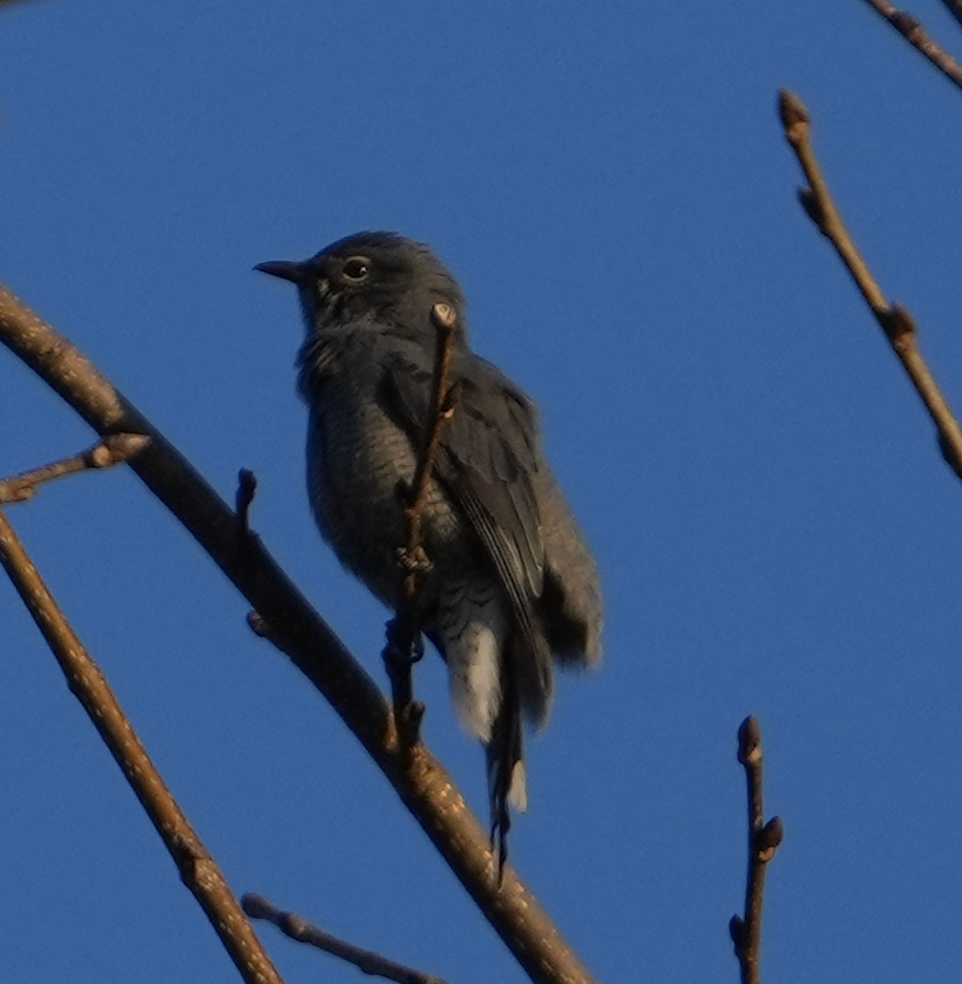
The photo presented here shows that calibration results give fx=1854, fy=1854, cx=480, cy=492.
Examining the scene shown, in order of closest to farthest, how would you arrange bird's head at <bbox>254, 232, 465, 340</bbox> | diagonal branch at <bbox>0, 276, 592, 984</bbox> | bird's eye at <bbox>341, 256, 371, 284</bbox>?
1. diagonal branch at <bbox>0, 276, 592, 984</bbox>
2. bird's head at <bbox>254, 232, 465, 340</bbox>
3. bird's eye at <bbox>341, 256, 371, 284</bbox>

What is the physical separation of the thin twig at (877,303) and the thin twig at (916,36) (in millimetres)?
321

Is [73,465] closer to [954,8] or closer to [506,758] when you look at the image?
[954,8]

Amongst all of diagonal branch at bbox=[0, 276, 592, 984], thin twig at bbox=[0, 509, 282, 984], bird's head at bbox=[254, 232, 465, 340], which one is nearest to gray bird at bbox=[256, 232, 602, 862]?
bird's head at bbox=[254, 232, 465, 340]

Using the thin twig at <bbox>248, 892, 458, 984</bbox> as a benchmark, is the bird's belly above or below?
above

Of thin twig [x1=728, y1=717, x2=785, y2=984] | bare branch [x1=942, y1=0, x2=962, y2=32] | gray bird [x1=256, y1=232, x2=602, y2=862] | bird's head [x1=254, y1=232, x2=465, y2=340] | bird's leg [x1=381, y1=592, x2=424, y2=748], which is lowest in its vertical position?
thin twig [x1=728, y1=717, x2=785, y2=984]

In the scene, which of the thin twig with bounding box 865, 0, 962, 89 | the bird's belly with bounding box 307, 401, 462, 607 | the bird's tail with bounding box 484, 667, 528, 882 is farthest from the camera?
the bird's belly with bounding box 307, 401, 462, 607

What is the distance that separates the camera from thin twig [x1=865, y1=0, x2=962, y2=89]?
8.61 ft

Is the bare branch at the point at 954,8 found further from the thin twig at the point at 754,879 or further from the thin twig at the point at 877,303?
the thin twig at the point at 754,879

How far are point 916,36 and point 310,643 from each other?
2.65 meters

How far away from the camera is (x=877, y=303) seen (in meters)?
2.37

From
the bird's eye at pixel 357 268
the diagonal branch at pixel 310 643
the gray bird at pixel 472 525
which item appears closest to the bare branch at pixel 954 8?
the diagonal branch at pixel 310 643

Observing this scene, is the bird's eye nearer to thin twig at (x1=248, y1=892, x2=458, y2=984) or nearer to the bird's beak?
the bird's beak

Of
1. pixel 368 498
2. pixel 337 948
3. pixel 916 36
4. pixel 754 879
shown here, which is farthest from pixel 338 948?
pixel 368 498

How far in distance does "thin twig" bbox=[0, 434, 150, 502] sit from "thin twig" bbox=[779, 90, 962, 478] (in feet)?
5.68
